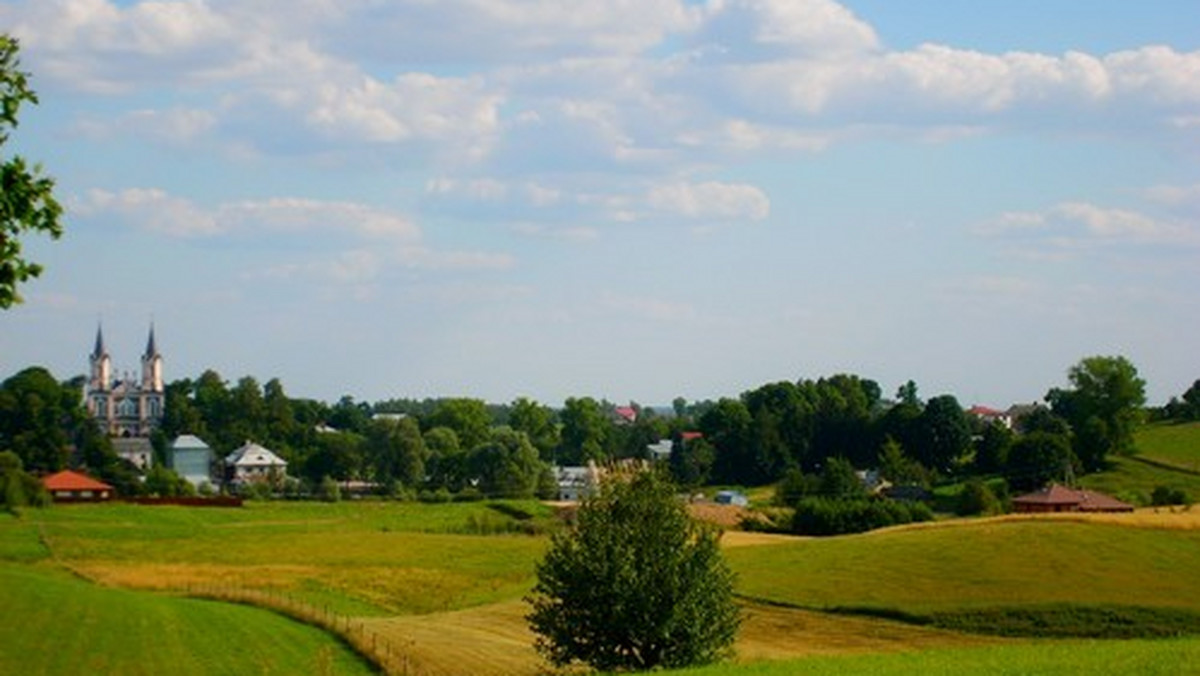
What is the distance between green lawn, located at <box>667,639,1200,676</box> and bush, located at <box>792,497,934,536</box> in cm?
6697

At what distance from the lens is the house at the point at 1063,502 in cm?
10856

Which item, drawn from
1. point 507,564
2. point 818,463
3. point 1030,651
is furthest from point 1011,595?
point 818,463

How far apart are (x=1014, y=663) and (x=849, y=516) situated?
7299cm

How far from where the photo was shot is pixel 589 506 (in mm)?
42844

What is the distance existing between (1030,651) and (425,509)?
9116cm

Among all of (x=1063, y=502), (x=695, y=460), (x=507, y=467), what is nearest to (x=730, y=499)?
(x=507, y=467)

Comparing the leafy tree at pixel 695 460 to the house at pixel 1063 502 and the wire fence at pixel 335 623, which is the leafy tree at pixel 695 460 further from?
the wire fence at pixel 335 623

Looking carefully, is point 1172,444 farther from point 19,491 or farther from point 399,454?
point 19,491

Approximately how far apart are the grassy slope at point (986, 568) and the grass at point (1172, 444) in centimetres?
6831

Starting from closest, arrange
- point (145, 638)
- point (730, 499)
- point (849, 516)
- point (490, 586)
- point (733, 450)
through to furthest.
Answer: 1. point (145, 638)
2. point (490, 586)
3. point (849, 516)
4. point (730, 499)
5. point (733, 450)

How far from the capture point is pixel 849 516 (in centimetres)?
10588

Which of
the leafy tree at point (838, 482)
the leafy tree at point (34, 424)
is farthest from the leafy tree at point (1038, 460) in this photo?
the leafy tree at point (34, 424)

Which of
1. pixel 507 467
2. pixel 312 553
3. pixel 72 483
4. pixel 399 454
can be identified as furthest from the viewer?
pixel 399 454

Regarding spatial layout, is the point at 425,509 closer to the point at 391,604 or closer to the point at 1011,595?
the point at 391,604
